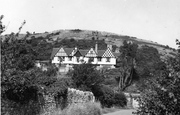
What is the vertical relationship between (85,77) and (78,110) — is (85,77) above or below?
above

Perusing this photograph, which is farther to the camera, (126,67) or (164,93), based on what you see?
(126,67)

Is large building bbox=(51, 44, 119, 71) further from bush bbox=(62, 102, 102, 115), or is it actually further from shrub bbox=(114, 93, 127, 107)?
bush bbox=(62, 102, 102, 115)

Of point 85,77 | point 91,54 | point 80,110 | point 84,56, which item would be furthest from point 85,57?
point 80,110

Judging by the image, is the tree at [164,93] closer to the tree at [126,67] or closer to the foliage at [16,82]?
the foliage at [16,82]

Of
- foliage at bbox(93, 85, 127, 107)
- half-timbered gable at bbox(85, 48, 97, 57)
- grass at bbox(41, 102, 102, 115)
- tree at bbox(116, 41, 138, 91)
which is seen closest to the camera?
grass at bbox(41, 102, 102, 115)

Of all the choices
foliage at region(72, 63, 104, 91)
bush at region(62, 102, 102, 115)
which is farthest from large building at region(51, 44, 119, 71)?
bush at region(62, 102, 102, 115)

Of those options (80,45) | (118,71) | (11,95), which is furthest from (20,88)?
(80,45)

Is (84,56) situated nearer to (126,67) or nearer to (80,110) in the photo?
(126,67)
